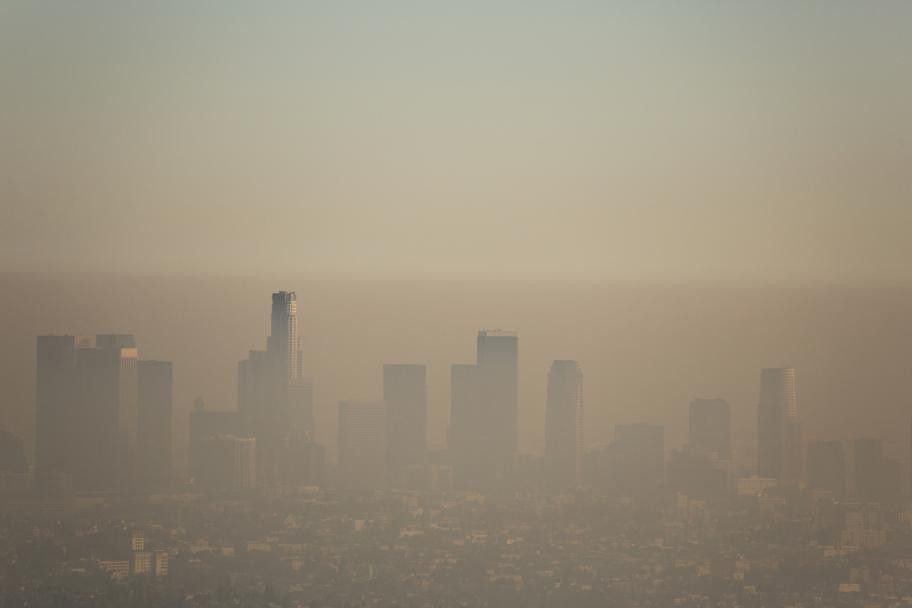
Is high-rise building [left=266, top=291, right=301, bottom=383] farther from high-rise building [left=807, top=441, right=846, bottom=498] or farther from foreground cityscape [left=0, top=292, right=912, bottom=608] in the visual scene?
high-rise building [left=807, top=441, right=846, bottom=498]

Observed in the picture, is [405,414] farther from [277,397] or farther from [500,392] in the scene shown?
[277,397]

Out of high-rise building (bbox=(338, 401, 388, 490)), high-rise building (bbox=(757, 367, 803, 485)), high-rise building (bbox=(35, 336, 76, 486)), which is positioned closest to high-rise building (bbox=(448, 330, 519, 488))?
high-rise building (bbox=(338, 401, 388, 490))

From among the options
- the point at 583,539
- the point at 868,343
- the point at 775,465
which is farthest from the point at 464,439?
the point at 868,343

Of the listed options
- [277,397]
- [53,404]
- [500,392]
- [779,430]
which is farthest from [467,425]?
[53,404]

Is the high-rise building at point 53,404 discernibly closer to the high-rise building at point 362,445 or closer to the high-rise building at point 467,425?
the high-rise building at point 362,445

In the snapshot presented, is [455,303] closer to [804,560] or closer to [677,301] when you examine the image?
[677,301]

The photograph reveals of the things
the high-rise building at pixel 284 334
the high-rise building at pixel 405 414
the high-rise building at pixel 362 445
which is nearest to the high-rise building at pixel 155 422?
the high-rise building at pixel 284 334
